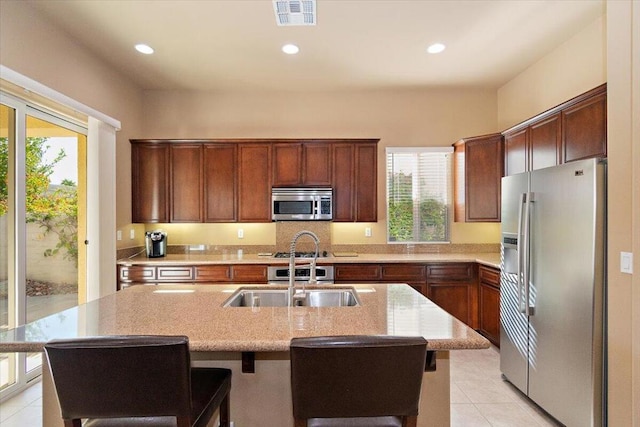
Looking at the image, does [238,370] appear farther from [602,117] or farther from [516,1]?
[516,1]

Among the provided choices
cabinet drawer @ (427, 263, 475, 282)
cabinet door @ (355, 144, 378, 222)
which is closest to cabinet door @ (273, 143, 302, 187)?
cabinet door @ (355, 144, 378, 222)

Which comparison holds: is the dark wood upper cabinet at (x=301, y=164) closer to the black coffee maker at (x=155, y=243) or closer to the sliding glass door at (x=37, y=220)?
the black coffee maker at (x=155, y=243)

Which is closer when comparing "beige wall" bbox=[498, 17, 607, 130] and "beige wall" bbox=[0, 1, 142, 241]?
"beige wall" bbox=[0, 1, 142, 241]

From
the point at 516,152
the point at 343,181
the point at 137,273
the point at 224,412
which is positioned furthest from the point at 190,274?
the point at 516,152

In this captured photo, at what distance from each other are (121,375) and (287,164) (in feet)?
10.7

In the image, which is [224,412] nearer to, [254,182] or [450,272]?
[254,182]

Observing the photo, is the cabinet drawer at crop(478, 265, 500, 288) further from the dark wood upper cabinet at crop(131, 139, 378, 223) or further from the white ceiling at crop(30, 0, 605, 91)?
the white ceiling at crop(30, 0, 605, 91)

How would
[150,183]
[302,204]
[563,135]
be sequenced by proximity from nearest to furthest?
1. [563,135]
2. [302,204]
3. [150,183]

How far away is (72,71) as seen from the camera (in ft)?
10.6

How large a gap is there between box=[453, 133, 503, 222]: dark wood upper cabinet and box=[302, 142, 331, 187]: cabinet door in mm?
1577

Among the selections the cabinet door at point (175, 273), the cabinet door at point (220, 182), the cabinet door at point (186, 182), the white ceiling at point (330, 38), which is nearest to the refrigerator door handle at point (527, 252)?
the white ceiling at point (330, 38)

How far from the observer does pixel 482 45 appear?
11.1 feet

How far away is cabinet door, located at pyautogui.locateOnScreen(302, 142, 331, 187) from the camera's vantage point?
13.8 ft

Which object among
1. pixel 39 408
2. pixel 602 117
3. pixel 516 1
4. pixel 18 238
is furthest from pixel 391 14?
pixel 39 408
